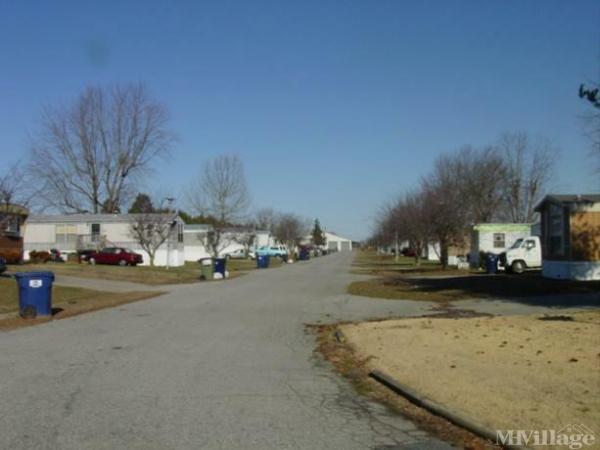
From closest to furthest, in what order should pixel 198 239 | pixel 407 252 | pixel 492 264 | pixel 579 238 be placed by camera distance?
1. pixel 579 238
2. pixel 492 264
3. pixel 198 239
4. pixel 407 252

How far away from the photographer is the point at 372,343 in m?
12.6

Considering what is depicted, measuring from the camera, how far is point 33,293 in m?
17.8

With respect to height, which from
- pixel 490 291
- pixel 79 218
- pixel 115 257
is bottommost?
pixel 490 291

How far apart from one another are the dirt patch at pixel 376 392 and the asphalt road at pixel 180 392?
167 millimetres

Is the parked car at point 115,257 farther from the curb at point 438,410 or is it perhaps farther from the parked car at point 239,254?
the curb at point 438,410

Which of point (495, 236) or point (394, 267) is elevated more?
point (495, 236)

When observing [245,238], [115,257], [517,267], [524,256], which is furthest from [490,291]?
[245,238]

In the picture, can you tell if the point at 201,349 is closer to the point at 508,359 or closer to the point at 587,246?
the point at 508,359

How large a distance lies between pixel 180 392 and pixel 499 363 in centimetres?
447

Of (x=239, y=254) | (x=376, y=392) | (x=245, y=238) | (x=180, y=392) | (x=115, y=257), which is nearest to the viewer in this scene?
(x=180, y=392)

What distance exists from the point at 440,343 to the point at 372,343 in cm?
125

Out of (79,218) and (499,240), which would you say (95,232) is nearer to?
(79,218)

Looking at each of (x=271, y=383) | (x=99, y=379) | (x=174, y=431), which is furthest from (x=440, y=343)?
(x=174, y=431)

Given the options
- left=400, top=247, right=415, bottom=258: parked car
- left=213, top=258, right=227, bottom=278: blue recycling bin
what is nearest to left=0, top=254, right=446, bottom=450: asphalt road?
left=213, top=258, right=227, bottom=278: blue recycling bin
